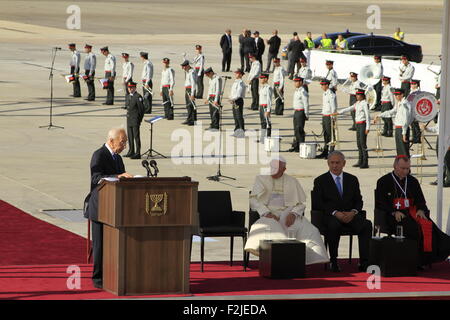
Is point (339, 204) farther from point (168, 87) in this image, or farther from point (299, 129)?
point (168, 87)

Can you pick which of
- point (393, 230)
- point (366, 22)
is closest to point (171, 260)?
point (393, 230)

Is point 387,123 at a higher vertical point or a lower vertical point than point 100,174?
higher

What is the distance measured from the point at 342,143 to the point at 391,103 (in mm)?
1642

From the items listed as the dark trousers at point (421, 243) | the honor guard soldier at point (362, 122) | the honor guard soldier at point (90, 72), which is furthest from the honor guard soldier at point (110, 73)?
the dark trousers at point (421, 243)

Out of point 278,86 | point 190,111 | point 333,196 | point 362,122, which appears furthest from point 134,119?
point 333,196

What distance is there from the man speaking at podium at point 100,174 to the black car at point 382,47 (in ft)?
111

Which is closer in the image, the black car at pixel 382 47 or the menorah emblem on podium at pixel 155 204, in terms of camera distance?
the menorah emblem on podium at pixel 155 204

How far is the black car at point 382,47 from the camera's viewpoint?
46969 mm

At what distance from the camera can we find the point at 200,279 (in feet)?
45.8

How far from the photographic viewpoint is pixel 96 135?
30.0 m

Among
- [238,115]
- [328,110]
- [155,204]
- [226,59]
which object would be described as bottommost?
[155,204]

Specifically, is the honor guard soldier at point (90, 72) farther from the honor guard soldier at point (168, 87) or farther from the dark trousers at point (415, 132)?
the dark trousers at point (415, 132)

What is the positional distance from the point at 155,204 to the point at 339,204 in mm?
3238
